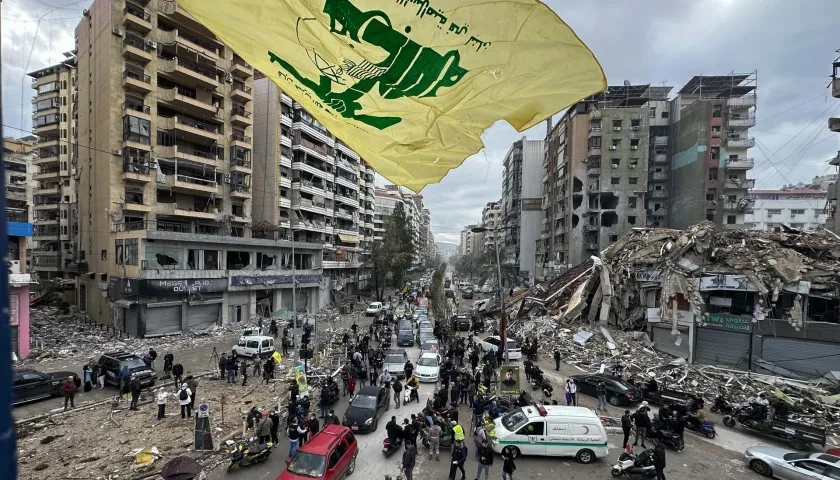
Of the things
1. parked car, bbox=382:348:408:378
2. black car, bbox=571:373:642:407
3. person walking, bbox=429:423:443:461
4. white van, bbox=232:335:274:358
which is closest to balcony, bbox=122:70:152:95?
white van, bbox=232:335:274:358

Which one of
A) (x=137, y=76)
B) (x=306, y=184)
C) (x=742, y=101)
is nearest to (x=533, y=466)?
(x=137, y=76)

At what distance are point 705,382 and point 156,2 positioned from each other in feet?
150

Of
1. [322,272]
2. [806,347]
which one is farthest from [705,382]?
[322,272]

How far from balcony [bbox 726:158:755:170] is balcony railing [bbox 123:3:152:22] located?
62.6 m

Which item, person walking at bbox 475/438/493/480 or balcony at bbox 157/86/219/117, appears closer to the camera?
person walking at bbox 475/438/493/480

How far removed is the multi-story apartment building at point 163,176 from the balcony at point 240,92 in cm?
11

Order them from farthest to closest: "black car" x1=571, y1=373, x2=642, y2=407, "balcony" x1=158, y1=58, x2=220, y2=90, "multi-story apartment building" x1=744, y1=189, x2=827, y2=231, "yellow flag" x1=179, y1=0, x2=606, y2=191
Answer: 1. "multi-story apartment building" x1=744, y1=189, x2=827, y2=231
2. "balcony" x1=158, y1=58, x2=220, y2=90
3. "black car" x1=571, y1=373, x2=642, y2=407
4. "yellow flag" x1=179, y1=0, x2=606, y2=191

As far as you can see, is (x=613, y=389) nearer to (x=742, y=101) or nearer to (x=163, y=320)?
(x=163, y=320)

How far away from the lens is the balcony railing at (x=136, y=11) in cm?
3000

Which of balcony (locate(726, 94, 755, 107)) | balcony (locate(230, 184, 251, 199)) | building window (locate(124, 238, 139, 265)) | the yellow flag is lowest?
building window (locate(124, 238, 139, 265))

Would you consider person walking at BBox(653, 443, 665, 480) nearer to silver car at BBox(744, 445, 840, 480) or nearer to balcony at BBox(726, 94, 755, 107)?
silver car at BBox(744, 445, 840, 480)

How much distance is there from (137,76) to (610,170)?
5038cm

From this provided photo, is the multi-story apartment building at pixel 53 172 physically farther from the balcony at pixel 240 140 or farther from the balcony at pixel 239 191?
the balcony at pixel 240 140

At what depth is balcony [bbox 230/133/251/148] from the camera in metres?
36.6
